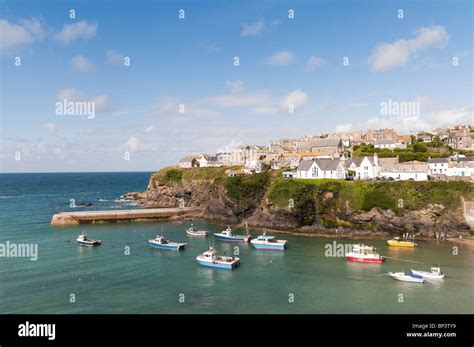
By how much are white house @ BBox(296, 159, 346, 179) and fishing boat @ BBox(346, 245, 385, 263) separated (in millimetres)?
26904

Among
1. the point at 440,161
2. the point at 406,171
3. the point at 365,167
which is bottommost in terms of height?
the point at 406,171

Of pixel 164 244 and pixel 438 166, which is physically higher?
pixel 438 166

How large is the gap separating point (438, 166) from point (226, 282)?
53.3 m

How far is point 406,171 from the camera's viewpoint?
66.9 metres

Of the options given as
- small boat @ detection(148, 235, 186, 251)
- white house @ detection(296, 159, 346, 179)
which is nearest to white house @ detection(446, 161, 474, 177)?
white house @ detection(296, 159, 346, 179)

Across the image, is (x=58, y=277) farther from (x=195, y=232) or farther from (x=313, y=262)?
(x=313, y=262)

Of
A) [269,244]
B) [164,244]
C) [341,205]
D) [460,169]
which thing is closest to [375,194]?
[341,205]

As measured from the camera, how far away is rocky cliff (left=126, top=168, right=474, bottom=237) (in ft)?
182

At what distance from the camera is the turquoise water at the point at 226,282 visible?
1183 inches

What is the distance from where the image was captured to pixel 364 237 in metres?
55.7

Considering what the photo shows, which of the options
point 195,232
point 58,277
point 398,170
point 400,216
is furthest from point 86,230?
point 398,170

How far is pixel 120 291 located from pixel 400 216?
45786 millimetres

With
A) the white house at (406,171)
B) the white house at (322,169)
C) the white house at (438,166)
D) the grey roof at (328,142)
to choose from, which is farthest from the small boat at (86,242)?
the grey roof at (328,142)

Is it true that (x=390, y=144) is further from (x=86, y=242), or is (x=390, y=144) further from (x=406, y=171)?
(x=86, y=242)
